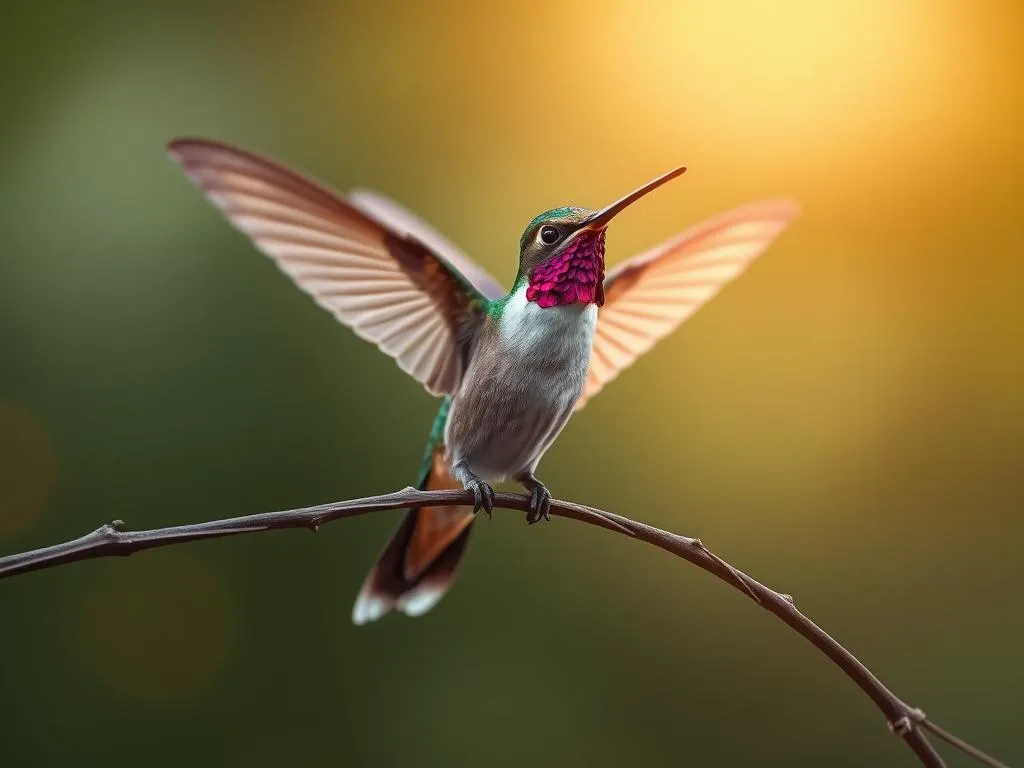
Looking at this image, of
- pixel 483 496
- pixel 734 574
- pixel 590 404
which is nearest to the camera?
pixel 734 574

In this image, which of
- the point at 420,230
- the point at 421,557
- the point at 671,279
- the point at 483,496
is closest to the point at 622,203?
the point at 483,496

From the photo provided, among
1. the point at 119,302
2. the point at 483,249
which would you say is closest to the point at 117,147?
the point at 119,302

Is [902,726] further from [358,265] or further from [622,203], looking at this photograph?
[358,265]

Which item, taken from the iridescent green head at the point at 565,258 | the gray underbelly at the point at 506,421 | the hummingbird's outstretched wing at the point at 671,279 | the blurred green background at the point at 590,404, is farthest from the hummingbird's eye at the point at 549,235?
the blurred green background at the point at 590,404

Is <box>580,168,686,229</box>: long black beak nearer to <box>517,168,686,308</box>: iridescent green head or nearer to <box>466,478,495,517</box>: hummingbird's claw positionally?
<box>517,168,686,308</box>: iridescent green head

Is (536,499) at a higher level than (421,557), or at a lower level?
higher

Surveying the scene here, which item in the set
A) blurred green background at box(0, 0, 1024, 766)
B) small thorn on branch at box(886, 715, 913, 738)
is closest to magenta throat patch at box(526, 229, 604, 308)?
small thorn on branch at box(886, 715, 913, 738)

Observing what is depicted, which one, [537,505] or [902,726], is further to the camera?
[537,505]
